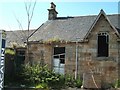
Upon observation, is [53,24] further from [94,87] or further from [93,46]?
[94,87]

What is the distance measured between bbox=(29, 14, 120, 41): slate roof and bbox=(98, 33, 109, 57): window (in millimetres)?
1688

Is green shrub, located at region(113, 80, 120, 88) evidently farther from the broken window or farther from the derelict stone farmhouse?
the broken window

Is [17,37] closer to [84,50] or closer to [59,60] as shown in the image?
[59,60]

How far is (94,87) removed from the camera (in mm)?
21406

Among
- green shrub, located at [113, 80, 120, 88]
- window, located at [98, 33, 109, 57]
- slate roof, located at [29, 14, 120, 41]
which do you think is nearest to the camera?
green shrub, located at [113, 80, 120, 88]

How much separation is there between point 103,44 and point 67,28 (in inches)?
181

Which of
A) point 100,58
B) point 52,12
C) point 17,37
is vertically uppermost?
point 52,12

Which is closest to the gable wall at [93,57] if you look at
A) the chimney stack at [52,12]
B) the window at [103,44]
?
the window at [103,44]

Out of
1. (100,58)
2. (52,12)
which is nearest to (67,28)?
(52,12)

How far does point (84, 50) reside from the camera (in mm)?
23484

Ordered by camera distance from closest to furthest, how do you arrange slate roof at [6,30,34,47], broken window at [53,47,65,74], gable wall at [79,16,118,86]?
gable wall at [79,16,118,86]
broken window at [53,47,65,74]
slate roof at [6,30,34,47]

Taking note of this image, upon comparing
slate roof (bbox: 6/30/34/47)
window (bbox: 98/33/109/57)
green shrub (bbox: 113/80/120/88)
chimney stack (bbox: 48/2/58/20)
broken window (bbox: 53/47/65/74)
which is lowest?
green shrub (bbox: 113/80/120/88)

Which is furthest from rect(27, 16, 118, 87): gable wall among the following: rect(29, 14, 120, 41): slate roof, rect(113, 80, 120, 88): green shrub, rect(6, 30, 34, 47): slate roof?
rect(6, 30, 34, 47): slate roof

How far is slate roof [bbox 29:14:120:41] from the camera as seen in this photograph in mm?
25219
